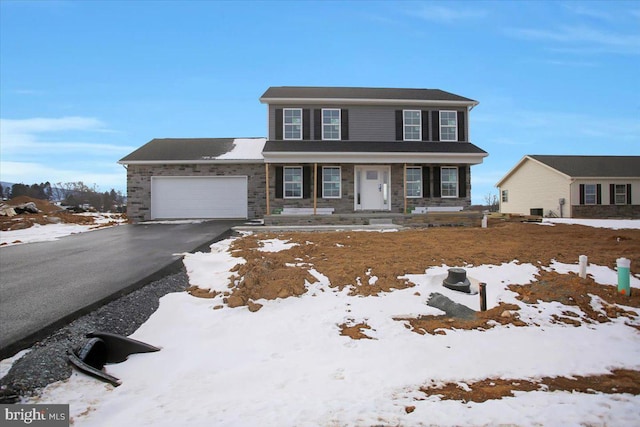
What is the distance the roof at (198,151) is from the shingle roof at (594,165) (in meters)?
19.3

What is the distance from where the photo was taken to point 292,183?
15.7m

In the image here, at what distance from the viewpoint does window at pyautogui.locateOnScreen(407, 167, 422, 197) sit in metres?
15.8

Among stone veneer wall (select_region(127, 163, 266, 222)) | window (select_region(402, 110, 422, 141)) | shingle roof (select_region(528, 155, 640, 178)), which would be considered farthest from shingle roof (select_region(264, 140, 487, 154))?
shingle roof (select_region(528, 155, 640, 178))

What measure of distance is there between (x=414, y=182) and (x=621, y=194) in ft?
51.5

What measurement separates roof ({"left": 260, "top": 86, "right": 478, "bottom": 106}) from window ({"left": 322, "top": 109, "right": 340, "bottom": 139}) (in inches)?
26.6

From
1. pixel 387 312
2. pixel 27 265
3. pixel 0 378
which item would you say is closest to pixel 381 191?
pixel 387 312

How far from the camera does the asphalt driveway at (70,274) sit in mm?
4004

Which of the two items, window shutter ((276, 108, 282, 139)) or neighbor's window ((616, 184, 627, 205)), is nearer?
window shutter ((276, 108, 282, 139))

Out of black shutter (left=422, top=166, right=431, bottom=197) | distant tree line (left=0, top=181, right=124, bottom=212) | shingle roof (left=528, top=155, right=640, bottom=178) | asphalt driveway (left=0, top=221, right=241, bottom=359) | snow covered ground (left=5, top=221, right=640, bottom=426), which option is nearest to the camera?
snow covered ground (left=5, top=221, right=640, bottom=426)

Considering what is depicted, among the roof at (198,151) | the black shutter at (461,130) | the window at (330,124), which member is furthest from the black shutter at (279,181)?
the black shutter at (461,130)

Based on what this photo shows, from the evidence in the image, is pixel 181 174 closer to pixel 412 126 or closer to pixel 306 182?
pixel 306 182

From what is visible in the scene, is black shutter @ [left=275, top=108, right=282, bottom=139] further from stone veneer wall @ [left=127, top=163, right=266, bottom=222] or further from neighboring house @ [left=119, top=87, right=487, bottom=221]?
stone veneer wall @ [left=127, top=163, right=266, bottom=222]

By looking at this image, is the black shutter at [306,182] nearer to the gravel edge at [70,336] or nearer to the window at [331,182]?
the window at [331,182]

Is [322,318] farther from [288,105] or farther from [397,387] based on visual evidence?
[288,105]
